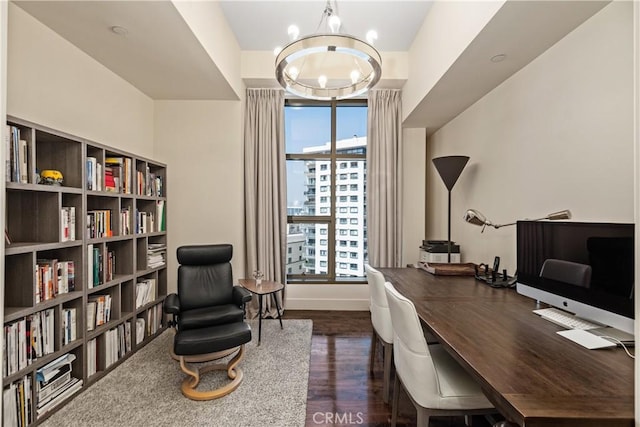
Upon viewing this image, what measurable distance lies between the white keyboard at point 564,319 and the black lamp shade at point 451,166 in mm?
1607

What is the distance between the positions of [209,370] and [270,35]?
3.37 metres

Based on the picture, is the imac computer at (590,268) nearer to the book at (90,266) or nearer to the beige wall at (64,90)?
the book at (90,266)

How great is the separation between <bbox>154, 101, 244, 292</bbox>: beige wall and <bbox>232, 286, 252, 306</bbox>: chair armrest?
0.85 metres

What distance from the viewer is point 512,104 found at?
8.01 ft

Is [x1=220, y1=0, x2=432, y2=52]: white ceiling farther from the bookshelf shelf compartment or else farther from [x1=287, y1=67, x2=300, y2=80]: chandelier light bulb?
the bookshelf shelf compartment

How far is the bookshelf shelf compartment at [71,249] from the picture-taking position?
69.6 inches

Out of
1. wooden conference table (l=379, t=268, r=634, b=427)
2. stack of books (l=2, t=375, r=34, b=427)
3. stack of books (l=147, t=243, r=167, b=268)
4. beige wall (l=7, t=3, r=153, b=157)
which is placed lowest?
stack of books (l=2, t=375, r=34, b=427)

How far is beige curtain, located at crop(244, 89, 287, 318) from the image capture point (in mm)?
3633

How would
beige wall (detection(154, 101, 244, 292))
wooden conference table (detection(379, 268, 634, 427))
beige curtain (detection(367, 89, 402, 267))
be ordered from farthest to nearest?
beige curtain (detection(367, 89, 402, 267))
beige wall (detection(154, 101, 244, 292))
wooden conference table (detection(379, 268, 634, 427))

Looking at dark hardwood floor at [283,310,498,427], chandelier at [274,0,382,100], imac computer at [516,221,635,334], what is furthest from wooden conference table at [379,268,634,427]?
chandelier at [274,0,382,100]

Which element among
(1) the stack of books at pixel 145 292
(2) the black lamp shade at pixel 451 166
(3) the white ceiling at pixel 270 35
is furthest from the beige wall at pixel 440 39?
(1) the stack of books at pixel 145 292

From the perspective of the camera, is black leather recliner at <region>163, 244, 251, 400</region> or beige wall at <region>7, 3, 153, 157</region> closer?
beige wall at <region>7, 3, 153, 157</region>

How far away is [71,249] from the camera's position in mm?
2127

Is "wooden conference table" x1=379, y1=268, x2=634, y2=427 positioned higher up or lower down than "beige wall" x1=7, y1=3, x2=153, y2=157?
lower down
